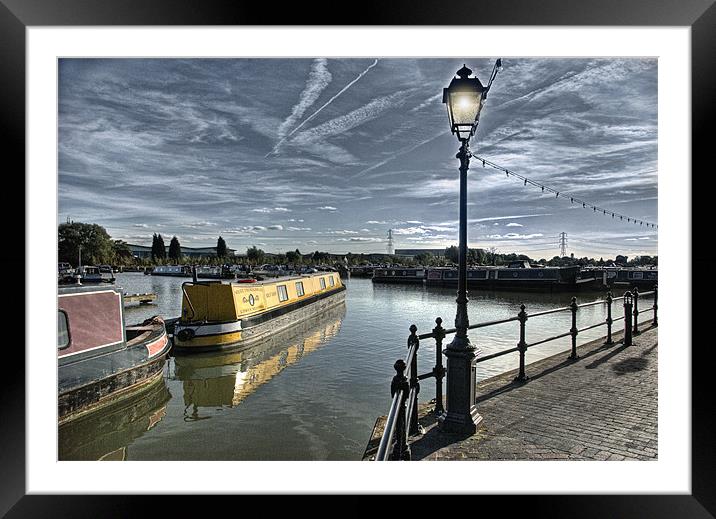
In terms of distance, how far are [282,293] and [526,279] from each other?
74.4ft

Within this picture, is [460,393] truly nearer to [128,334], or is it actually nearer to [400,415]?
[400,415]

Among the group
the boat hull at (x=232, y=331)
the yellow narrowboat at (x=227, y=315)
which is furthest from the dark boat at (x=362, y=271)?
the yellow narrowboat at (x=227, y=315)

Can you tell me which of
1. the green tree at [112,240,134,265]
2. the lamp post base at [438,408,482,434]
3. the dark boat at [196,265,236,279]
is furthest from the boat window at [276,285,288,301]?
the green tree at [112,240,134,265]

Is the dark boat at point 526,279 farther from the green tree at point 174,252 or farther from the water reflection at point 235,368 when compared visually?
the water reflection at point 235,368

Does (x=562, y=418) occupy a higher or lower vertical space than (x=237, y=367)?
higher

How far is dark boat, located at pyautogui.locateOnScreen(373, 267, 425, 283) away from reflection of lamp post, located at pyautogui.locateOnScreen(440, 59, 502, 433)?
127 ft

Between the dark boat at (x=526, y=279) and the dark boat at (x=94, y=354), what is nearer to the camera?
the dark boat at (x=94, y=354)

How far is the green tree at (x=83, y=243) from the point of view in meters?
24.6

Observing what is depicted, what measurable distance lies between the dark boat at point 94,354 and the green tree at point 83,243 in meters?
18.0

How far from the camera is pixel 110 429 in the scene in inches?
263

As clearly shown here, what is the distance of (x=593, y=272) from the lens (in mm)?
35312

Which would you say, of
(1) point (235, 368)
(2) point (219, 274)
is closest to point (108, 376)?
(1) point (235, 368)

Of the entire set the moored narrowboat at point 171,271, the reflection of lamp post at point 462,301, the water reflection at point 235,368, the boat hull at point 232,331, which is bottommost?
the water reflection at point 235,368

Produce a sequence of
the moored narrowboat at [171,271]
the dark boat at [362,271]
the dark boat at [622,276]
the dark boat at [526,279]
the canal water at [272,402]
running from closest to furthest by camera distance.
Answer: the canal water at [272,402], the dark boat at [526,279], the dark boat at [622,276], the moored narrowboat at [171,271], the dark boat at [362,271]
